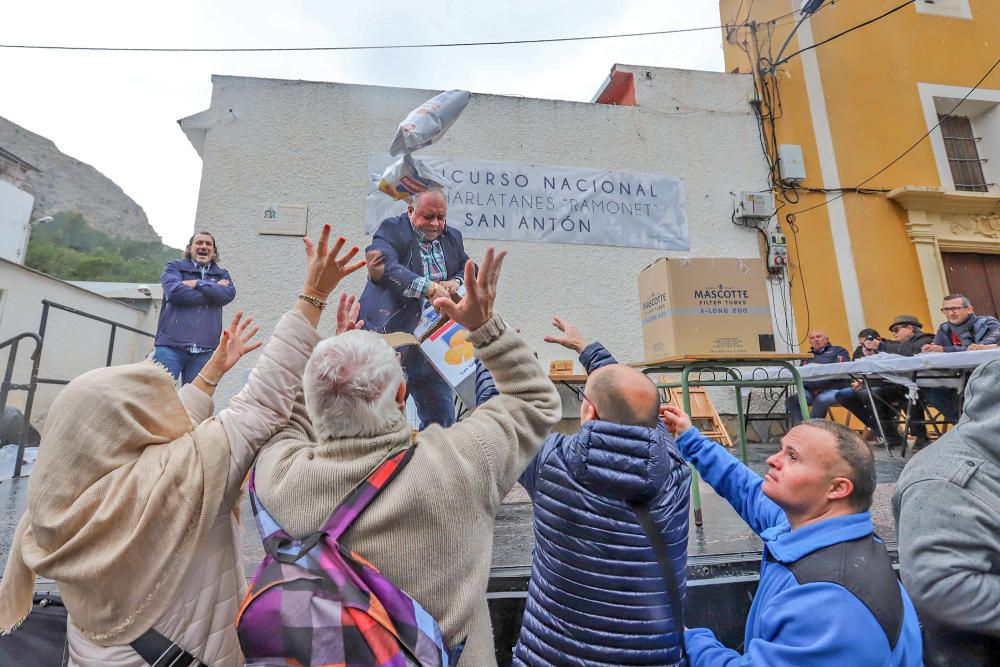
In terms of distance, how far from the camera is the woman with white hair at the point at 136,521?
90 centimetres

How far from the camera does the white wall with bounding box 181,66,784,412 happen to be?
4.87m

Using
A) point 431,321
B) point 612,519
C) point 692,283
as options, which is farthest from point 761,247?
point 612,519

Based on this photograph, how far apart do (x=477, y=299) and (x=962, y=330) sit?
5232 mm

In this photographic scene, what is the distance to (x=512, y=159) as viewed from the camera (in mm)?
5500

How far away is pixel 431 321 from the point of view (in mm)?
2184

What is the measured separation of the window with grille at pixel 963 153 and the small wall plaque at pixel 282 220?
27.3 ft

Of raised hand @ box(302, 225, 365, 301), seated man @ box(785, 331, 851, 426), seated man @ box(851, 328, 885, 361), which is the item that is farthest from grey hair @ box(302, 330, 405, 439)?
seated man @ box(851, 328, 885, 361)

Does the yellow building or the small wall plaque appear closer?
the small wall plaque

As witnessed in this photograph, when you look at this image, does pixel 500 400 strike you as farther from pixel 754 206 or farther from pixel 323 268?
pixel 754 206

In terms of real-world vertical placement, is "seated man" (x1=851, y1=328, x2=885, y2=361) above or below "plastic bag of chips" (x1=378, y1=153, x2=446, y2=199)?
below

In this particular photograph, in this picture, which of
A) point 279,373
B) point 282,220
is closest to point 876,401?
point 279,373

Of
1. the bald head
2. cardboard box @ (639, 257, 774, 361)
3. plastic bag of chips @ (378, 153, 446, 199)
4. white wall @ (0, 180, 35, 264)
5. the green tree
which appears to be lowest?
the bald head

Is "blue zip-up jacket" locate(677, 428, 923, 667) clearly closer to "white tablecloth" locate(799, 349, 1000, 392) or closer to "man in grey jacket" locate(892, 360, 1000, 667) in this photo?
"man in grey jacket" locate(892, 360, 1000, 667)

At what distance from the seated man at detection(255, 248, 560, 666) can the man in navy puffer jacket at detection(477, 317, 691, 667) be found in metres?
0.17
